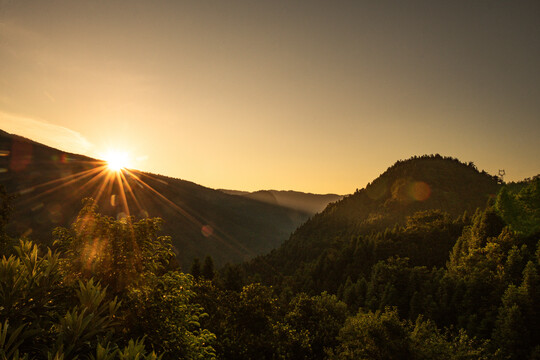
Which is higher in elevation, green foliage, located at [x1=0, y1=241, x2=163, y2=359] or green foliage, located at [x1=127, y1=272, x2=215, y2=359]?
green foliage, located at [x1=0, y1=241, x2=163, y2=359]

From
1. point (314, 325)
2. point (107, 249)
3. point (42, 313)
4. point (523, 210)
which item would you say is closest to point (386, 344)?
point (314, 325)

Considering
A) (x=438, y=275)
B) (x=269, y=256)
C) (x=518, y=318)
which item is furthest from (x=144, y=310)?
(x=269, y=256)

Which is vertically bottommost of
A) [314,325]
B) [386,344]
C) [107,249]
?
[314,325]

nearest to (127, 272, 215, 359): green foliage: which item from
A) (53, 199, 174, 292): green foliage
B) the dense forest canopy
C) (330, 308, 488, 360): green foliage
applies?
the dense forest canopy

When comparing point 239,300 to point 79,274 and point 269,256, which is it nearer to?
point 79,274

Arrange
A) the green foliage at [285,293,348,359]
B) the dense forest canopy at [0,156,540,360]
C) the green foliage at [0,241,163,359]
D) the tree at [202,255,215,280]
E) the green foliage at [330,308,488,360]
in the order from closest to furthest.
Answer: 1. the green foliage at [0,241,163,359]
2. the dense forest canopy at [0,156,540,360]
3. the green foliage at [330,308,488,360]
4. the green foliage at [285,293,348,359]
5. the tree at [202,255,215,280]

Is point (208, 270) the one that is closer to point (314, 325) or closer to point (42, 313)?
point (314, 325)

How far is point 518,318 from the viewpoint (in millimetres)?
43781

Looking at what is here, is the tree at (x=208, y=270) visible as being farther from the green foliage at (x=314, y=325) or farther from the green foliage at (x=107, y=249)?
the green foliage at (x=107, y=249)

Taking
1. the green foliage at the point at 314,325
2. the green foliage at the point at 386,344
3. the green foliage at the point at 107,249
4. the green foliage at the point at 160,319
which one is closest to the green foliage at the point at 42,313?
the green foliage at the point at 107,249

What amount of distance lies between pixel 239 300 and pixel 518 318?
4246 cm

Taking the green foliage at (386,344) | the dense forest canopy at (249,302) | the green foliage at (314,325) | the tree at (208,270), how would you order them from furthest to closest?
the tree at (208,270), the green foliage at (314,325), the green foliage at (386,344), the dense forest canopy at (249,302)

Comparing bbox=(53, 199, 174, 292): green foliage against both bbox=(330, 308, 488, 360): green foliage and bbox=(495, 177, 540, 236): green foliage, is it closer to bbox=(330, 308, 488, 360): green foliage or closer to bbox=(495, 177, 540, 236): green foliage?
bbox=(330, 308, 488, 360): green foliage

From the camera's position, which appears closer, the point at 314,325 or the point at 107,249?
the point at 107,249
